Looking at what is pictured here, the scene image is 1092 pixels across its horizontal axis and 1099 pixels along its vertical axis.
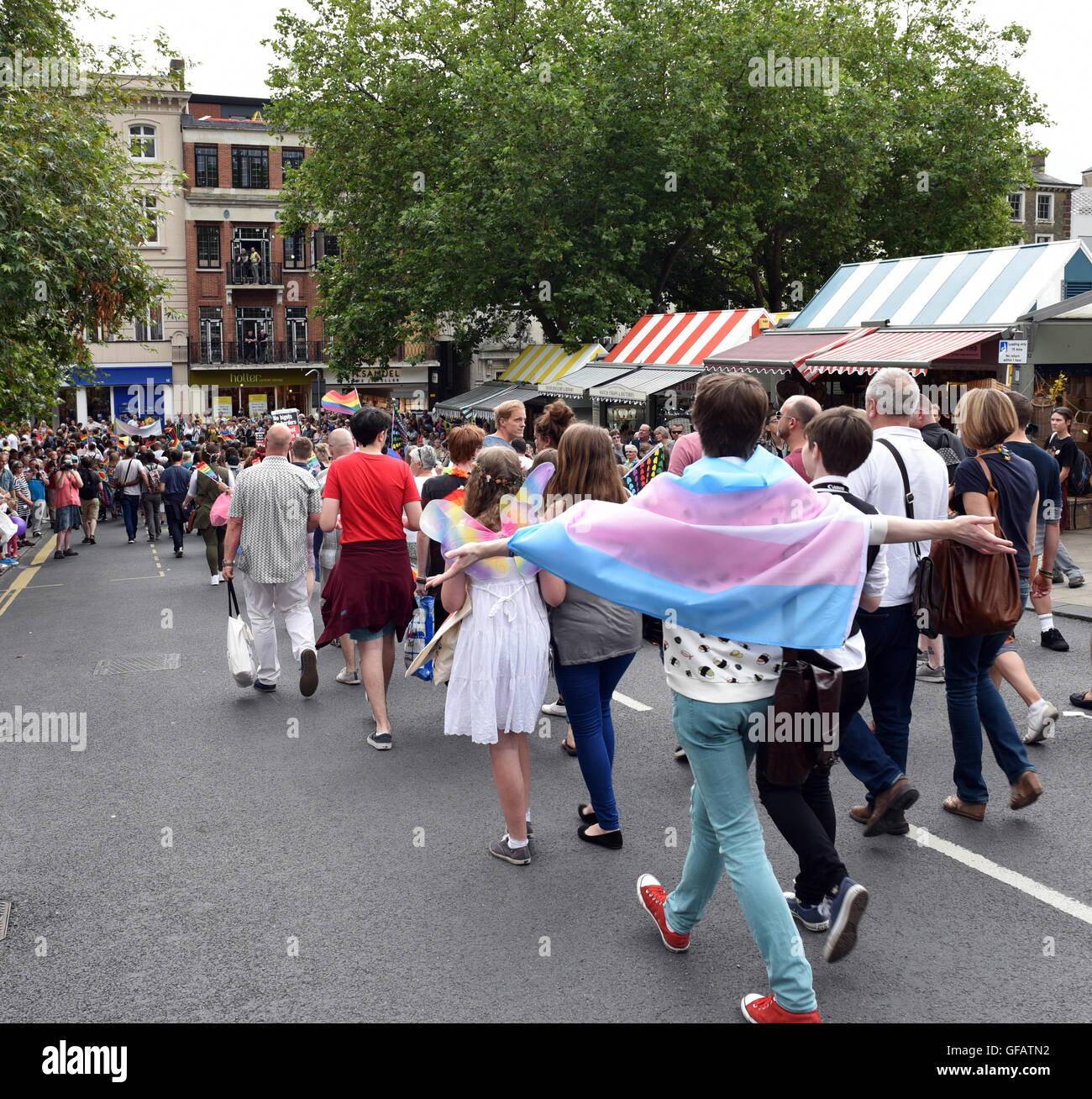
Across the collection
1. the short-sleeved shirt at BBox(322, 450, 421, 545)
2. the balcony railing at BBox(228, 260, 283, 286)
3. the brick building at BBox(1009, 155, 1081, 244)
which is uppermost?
the brick building at BBox(1009, 155, 1081, 244)

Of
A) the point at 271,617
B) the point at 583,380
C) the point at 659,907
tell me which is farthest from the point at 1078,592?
the point at 583,380

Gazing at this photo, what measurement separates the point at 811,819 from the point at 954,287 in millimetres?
14726

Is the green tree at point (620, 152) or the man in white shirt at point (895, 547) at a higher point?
the green tree at point (620, 152)

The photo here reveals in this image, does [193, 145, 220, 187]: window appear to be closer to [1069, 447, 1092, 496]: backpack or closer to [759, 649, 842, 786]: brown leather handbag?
[1069, 447, 1092, 496]: backpack

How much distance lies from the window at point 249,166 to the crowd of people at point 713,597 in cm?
4953

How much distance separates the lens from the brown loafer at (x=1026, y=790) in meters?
5.14

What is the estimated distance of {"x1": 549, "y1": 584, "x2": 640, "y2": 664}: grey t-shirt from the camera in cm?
496

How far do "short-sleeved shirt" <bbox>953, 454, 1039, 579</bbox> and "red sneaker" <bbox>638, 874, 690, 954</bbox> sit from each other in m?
2.26

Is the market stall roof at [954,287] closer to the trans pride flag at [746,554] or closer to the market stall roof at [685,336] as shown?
the market stall roof at [685,336]

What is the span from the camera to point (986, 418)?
5.21 metres

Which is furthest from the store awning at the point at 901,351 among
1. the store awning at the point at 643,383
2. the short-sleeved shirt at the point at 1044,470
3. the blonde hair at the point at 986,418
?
the blonde hair at the point at 986,418

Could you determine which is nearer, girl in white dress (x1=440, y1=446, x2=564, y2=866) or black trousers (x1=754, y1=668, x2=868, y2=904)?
black trousers (x1=754, y1=668, x2=868, y2=904)

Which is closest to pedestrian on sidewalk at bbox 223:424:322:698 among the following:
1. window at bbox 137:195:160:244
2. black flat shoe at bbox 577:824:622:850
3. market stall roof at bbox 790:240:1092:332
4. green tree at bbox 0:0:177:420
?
black flat shoe at bbox 577:824:622:850

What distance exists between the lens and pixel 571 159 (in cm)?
2786
